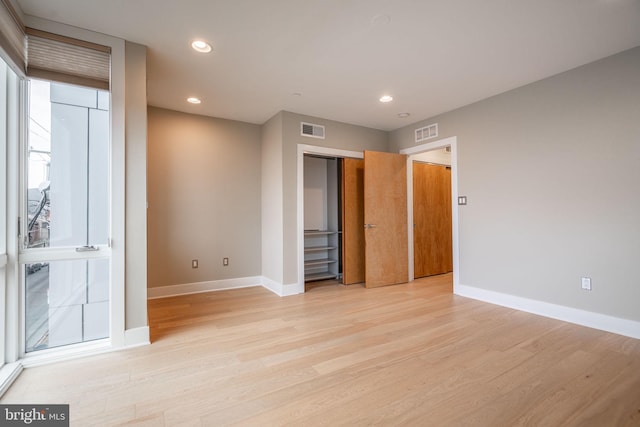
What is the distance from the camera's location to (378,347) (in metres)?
2.34

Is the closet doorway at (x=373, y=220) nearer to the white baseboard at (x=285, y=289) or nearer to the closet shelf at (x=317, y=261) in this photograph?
the closet shelf at (x=317, y=261)

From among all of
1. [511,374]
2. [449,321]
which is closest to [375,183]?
[449,321]

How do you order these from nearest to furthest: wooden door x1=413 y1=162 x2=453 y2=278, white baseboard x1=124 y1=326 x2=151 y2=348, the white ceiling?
1. the white ceiling
2. white baseboard x1=124 y1=326 x2=151 y2=348
3. wooden door x1=413 y1=162 x2=453 y2=278

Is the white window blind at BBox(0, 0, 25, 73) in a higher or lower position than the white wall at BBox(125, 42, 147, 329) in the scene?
higher

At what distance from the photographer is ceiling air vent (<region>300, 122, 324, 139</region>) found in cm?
414

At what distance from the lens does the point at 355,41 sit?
8.01 feet

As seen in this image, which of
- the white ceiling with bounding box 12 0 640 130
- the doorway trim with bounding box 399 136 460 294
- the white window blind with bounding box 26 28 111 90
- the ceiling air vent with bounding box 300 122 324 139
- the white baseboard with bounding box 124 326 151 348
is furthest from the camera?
the ceiling air vent with bounding box 300 122 324 139

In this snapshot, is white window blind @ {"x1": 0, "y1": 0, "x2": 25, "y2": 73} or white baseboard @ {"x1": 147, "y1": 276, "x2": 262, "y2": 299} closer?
white window blind @ {"x1": 0, "y1": 0, "x2": 25, "y2": 73}

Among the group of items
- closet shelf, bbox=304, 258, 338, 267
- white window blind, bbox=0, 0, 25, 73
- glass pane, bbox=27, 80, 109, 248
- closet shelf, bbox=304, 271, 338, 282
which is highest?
white window blind, bbox=0, 0, 25, 73

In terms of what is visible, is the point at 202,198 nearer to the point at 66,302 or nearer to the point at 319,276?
the point at 66,302

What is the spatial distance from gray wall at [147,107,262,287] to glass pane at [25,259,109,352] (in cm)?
150

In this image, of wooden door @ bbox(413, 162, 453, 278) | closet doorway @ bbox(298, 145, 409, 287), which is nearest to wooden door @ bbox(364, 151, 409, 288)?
closet doorway @ bbox(298, 145, 409, 287)

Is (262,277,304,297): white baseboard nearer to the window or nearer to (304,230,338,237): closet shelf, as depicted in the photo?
(304,230,338,237): closet shelf

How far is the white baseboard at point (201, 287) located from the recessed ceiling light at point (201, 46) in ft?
9.92
